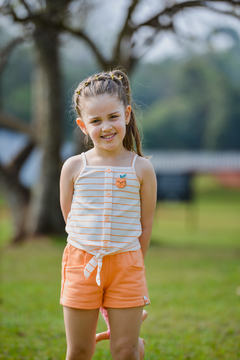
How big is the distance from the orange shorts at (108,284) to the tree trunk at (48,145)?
17.6 feet

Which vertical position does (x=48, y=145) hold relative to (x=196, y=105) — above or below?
below

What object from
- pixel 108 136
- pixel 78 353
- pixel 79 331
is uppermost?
pixel 108 136

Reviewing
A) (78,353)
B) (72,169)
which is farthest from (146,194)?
(78,353)

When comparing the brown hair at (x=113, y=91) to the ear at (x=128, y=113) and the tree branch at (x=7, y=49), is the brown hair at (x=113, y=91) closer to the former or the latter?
the ear at (x=128, y=113)

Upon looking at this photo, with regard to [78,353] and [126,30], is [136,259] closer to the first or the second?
[78,353]

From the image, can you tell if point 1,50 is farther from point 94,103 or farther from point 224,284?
point 94,103

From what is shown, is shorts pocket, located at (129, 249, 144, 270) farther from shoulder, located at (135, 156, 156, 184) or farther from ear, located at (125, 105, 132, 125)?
ear, located at (125, 105, 132, 125)

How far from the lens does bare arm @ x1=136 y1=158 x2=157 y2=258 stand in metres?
1.82

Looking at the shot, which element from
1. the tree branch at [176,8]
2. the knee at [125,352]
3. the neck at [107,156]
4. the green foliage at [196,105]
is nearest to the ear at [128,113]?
the neck at [107,156]

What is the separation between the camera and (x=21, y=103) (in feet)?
72.7

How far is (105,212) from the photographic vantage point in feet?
5.69

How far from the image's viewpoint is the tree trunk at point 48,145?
687 centimetres

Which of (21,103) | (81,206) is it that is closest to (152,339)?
(81,206)

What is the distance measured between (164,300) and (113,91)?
283 cm
